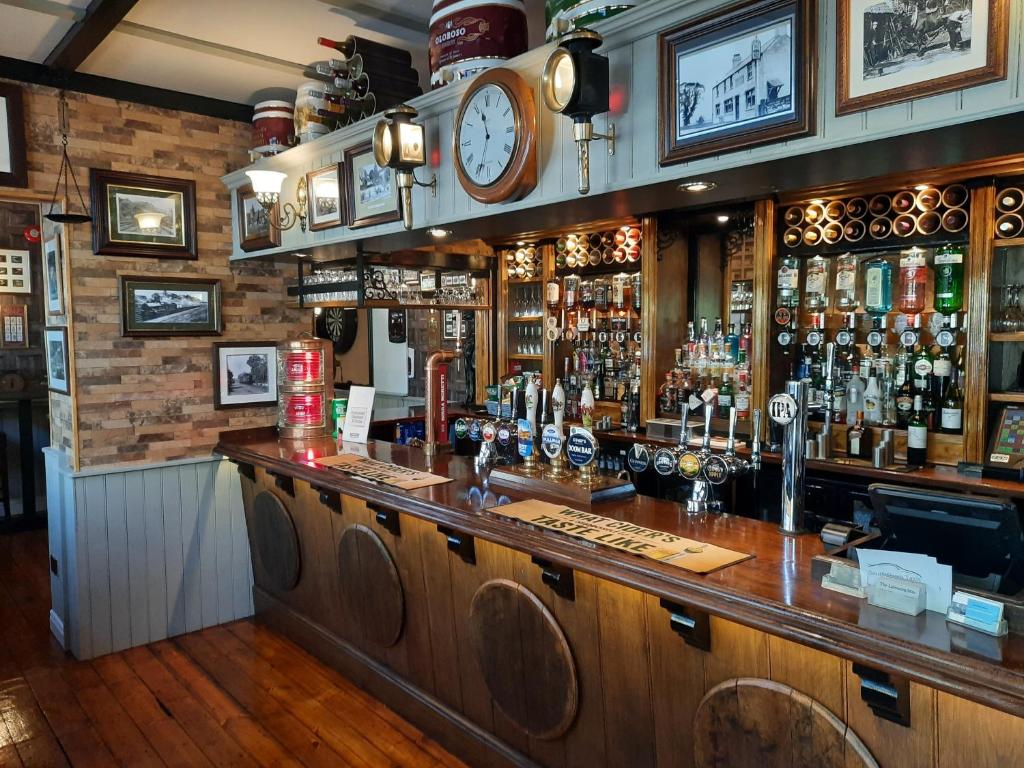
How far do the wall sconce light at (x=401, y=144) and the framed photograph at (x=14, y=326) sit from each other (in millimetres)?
5658

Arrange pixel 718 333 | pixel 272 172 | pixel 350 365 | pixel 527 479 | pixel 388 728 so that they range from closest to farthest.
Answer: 1. pixel 527 479
2. pixel 388 728
3. pixel 272 172
4. pixel 718 333
5. pixel 350 365

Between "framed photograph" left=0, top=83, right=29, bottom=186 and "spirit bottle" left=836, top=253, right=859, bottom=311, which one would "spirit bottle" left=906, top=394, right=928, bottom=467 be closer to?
"spirit bottle" left=836, top=253, right=859, bottom=311

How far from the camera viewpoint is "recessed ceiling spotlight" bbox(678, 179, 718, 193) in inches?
87.1

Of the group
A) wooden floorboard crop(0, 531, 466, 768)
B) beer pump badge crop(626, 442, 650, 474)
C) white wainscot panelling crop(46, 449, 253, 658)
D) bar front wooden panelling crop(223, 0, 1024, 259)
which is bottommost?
Answer: wooden floorboard crop(0, 531, 466, 768)

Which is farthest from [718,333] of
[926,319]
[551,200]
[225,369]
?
[225,369]

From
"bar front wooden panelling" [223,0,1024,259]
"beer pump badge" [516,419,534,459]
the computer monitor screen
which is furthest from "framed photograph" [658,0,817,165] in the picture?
"beer pump badge" [516,419,534,459]

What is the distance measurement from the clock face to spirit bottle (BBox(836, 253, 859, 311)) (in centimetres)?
270

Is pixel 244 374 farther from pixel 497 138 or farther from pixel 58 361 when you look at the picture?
pixel 497 138

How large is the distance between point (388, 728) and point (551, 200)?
2.29 metres

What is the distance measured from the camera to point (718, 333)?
5059 millimetres

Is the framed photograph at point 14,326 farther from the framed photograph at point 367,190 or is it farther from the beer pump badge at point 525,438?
the beer pump badge at point 525,438

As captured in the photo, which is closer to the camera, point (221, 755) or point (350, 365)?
point (221, 755)

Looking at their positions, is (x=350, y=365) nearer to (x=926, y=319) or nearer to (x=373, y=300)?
(x=373, y=300)

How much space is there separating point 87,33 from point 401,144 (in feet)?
5.28
